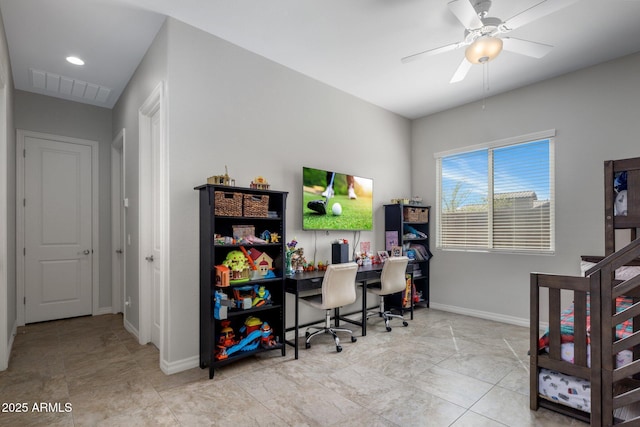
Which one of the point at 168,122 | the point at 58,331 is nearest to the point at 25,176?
the point at 58,331

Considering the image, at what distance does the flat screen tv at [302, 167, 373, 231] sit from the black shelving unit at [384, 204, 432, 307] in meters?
0.35

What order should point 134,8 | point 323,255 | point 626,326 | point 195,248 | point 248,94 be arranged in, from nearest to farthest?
point 626,326 → point 134,8 → point 195,248 → point 248,94 → point 323,255

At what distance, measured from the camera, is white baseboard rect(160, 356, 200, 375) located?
261 cm

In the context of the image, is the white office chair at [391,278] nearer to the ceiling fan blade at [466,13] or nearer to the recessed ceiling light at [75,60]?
the ceiling fan blade at [466,13]

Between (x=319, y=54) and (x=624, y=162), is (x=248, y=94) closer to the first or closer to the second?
(x=319, y=54)

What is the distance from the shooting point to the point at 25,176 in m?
3.94

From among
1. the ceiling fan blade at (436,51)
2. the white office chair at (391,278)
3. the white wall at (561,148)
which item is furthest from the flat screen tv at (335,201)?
the ceiling fan blade at (436,51)

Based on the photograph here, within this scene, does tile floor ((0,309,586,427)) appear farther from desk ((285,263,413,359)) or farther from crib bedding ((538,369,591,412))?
desk ((285,263,413,359))

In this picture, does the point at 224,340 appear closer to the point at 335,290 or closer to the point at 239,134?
the point at 335,290

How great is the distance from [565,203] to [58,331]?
5.84 m

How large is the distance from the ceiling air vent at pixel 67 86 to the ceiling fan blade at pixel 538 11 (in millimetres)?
4224

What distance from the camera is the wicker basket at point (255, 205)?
2805mm

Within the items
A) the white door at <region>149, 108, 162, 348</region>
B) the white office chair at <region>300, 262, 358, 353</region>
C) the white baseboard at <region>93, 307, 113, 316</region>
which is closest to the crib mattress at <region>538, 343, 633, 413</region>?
the white office chair at <region>300, 262, 358, 353</region>

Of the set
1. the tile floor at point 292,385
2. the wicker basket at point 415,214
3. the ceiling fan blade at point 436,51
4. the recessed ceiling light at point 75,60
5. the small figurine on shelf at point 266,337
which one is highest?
the recessed ceiling light at point 75,60
